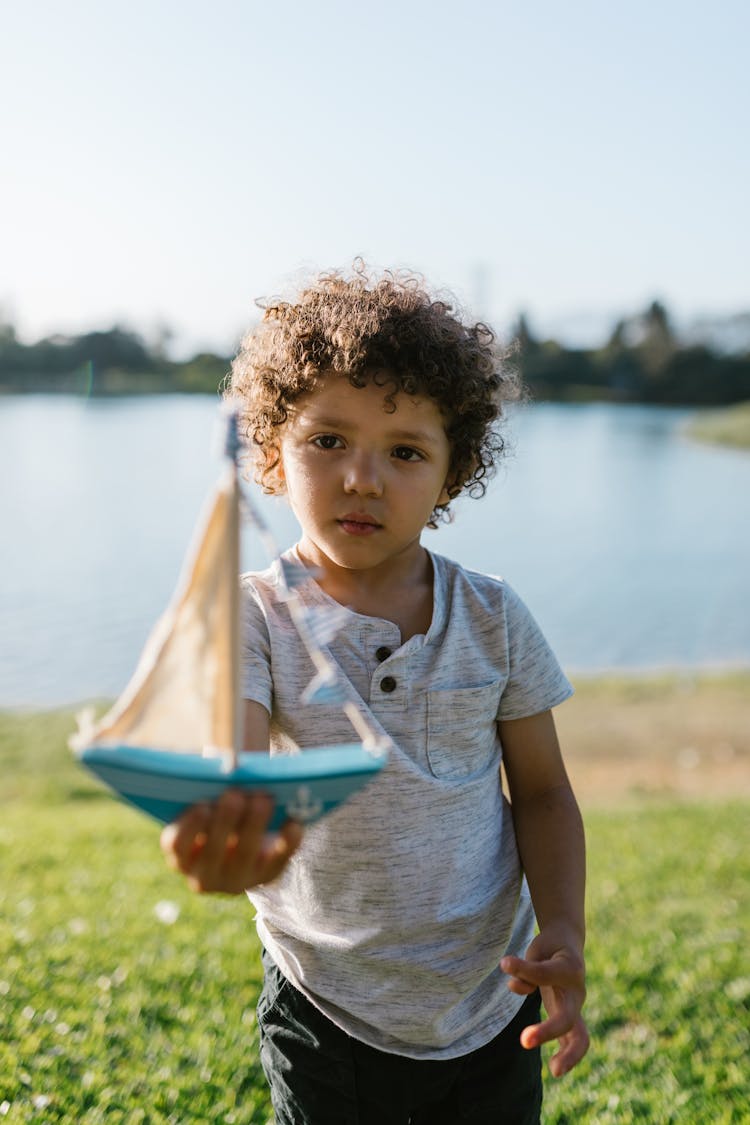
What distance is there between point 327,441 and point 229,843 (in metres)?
0.79

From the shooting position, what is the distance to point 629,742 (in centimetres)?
1191

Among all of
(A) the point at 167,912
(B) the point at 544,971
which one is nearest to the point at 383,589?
(B) the point at 544,971

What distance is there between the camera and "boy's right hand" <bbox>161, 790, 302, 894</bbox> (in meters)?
1.13

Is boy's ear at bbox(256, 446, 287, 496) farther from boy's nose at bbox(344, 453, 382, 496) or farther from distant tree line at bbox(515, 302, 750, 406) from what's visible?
distant tree line at bbox(515, 302, 750, 406)

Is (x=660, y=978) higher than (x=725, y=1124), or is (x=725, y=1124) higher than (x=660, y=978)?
(x=725, y=1124)

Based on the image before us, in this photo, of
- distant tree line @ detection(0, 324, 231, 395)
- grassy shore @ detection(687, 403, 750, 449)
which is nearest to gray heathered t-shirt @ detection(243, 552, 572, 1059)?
distant tree line @ detection(0, 324, 231, 395)

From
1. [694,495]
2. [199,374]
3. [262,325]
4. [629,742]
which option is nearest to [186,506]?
[199,374]

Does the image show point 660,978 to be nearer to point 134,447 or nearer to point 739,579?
point 739,579

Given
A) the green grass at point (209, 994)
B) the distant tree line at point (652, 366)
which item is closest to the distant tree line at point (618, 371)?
the distant tree line at point (652, 366)

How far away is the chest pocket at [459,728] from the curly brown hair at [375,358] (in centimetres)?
46

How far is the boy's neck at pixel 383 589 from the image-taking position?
1.93m

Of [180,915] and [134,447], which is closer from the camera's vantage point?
[180,915]

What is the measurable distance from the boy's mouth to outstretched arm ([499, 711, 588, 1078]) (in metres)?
0.53

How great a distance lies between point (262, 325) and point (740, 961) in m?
3.11
